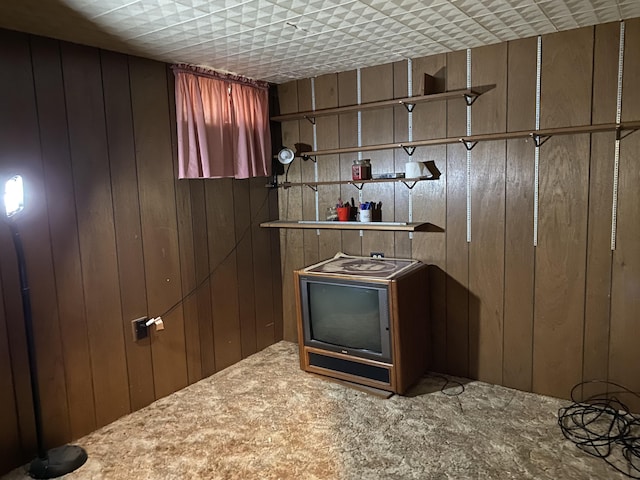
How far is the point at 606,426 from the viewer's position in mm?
2566

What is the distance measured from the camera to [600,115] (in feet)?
8.52

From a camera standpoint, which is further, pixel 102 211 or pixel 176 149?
pixel 176 149

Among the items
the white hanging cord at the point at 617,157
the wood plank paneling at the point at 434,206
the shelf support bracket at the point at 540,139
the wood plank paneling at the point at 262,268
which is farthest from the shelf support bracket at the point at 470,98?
the wood plank paneling at the point at 262,268

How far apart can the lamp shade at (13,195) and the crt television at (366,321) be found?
1.65 m

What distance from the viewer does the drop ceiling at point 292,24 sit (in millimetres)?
2119

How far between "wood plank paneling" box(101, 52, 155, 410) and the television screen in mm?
1077

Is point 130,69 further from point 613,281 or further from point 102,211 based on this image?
point 613,281

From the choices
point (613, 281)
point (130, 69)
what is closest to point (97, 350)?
point (130, 69)

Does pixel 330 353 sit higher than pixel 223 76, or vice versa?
pixel 223 76

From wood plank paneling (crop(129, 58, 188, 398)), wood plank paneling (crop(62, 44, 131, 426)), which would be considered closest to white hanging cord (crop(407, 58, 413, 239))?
wood plank paneling (crop(129, 58, 188, 398))

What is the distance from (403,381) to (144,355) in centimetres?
159

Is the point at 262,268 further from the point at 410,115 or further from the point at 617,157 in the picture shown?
the point at 617,157

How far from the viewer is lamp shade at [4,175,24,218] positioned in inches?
83.7

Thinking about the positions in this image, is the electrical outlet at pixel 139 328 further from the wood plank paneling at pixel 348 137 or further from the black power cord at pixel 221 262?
the wood plank paneling at pixel 348 137
